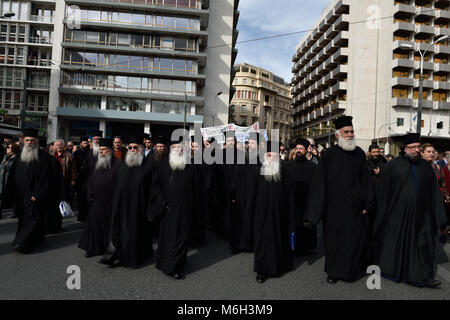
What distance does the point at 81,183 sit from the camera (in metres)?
8.66

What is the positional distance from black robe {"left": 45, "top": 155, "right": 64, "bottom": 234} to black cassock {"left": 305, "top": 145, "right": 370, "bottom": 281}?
4675 millimetres

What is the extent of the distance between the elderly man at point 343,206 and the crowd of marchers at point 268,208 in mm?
13

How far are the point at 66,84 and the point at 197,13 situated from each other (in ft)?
50.8

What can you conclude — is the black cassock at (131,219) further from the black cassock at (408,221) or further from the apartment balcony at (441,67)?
the apartment balcony at (441,67)

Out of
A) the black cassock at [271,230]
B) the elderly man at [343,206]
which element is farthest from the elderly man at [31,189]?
the elderly man at [343,206]

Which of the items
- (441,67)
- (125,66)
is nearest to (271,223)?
(125,66)

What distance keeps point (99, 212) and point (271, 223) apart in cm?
267

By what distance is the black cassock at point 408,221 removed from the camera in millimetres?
4348

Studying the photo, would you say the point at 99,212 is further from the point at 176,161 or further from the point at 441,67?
the point at 441,67

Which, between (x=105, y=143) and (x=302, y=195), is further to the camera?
(x=302, y=195)

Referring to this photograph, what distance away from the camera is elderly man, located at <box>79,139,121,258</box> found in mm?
5152
